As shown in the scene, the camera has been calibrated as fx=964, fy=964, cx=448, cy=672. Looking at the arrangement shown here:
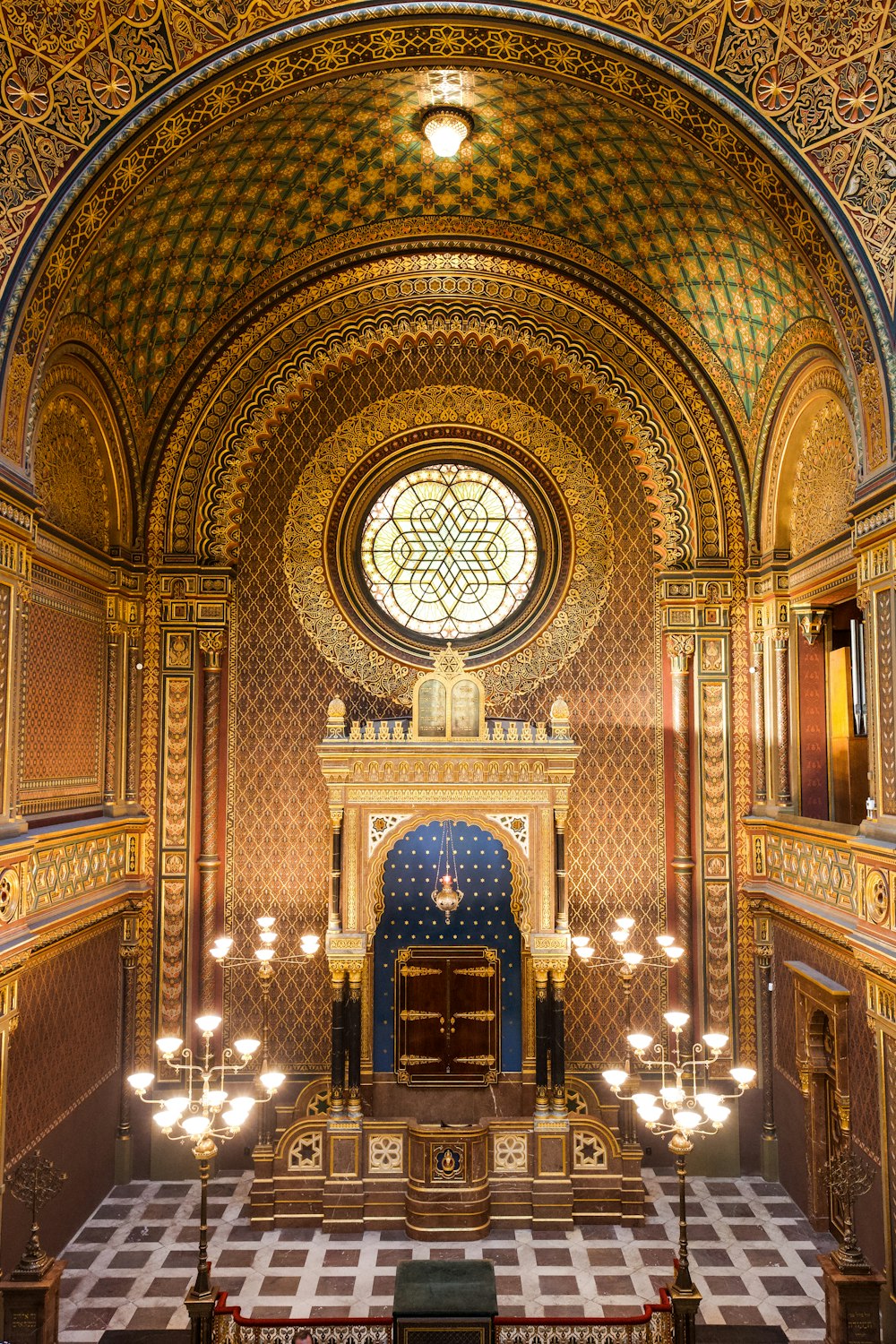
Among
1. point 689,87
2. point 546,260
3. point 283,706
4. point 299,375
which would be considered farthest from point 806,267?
point 283,706

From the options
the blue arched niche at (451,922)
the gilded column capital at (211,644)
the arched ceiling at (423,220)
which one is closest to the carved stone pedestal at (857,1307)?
the blue arched niche at (451,922)

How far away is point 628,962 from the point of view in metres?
10.8

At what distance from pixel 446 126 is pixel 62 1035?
10.4m

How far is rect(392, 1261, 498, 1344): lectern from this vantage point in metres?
7.28

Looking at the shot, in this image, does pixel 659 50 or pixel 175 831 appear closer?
pixel 659 50

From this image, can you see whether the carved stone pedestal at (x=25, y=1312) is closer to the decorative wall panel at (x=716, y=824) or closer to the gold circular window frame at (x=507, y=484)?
the gold circular window frame at (x=507, y=484)

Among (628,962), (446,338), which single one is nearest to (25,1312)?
(628,962)

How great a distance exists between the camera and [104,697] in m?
11.9

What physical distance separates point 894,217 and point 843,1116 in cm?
823

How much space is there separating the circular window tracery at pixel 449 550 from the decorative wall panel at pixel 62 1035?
5608 millimetres

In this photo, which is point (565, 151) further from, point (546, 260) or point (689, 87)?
point (689, 87)

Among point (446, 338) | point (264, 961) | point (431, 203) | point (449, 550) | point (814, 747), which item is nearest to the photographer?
point (264, 961)

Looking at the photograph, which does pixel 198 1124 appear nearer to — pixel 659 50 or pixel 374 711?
pixel 374 711

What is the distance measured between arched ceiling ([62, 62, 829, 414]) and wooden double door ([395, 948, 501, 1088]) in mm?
7972
